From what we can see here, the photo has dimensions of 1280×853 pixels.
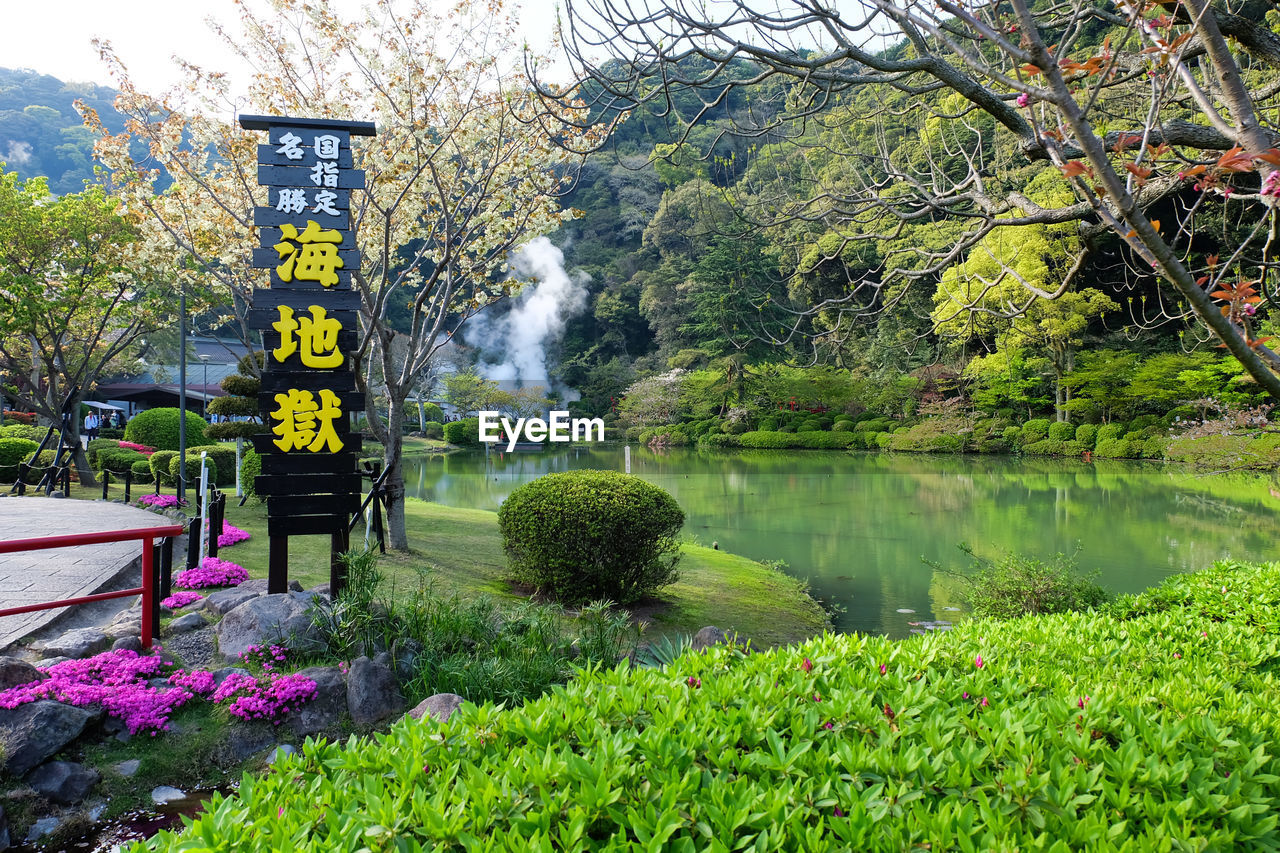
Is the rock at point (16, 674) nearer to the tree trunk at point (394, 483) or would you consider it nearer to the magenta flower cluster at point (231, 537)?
the tree trunk at point (394, 483)

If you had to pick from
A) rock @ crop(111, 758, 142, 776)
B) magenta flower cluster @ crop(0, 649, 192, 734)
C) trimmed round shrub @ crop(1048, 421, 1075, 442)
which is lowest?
rock @ crop(111, 758, 142, 776)

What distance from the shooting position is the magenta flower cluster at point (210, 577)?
5129mm

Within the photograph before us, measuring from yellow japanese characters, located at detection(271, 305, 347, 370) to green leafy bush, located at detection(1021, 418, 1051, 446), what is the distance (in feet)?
68.6

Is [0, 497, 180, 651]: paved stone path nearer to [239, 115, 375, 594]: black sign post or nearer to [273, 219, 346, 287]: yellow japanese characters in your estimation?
[239, 115, 375, 594]: black sign post

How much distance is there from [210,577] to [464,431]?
2450cm

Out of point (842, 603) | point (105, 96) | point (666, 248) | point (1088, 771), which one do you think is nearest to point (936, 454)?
point (842, 603)

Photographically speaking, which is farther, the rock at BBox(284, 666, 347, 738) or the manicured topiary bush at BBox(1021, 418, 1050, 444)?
the manicured topiary bush at BBox(1021, 418, 1050, 444)

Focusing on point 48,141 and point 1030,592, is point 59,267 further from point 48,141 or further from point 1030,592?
point 48,141

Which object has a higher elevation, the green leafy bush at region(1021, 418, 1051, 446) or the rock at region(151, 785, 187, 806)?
the green leafy bush at region(1021, 418, 1051, 446)

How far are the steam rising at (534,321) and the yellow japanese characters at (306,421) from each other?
3425 centimetres

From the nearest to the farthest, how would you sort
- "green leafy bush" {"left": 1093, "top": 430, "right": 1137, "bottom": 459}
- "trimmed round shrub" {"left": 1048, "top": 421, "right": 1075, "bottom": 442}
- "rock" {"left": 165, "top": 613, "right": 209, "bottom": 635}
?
1. "rock" {"left": 165, "top": 613, "right": 209, "bottom": 635}
2. "green leafy bush" {"left": 1093, "top": 430, "right": 1137, "bottom": 459}
3. "trimmed round shrub" {"left": 1048, "top": 421, "right": 1075, "bottom": 442}

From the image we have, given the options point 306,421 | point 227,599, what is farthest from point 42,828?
point 306,421

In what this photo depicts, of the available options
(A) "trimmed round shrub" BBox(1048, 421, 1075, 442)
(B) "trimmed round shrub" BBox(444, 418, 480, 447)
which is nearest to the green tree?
(B) "trimmed round shrub" BBox(444, 418, 480, 447)

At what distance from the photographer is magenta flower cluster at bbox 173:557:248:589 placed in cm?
513
